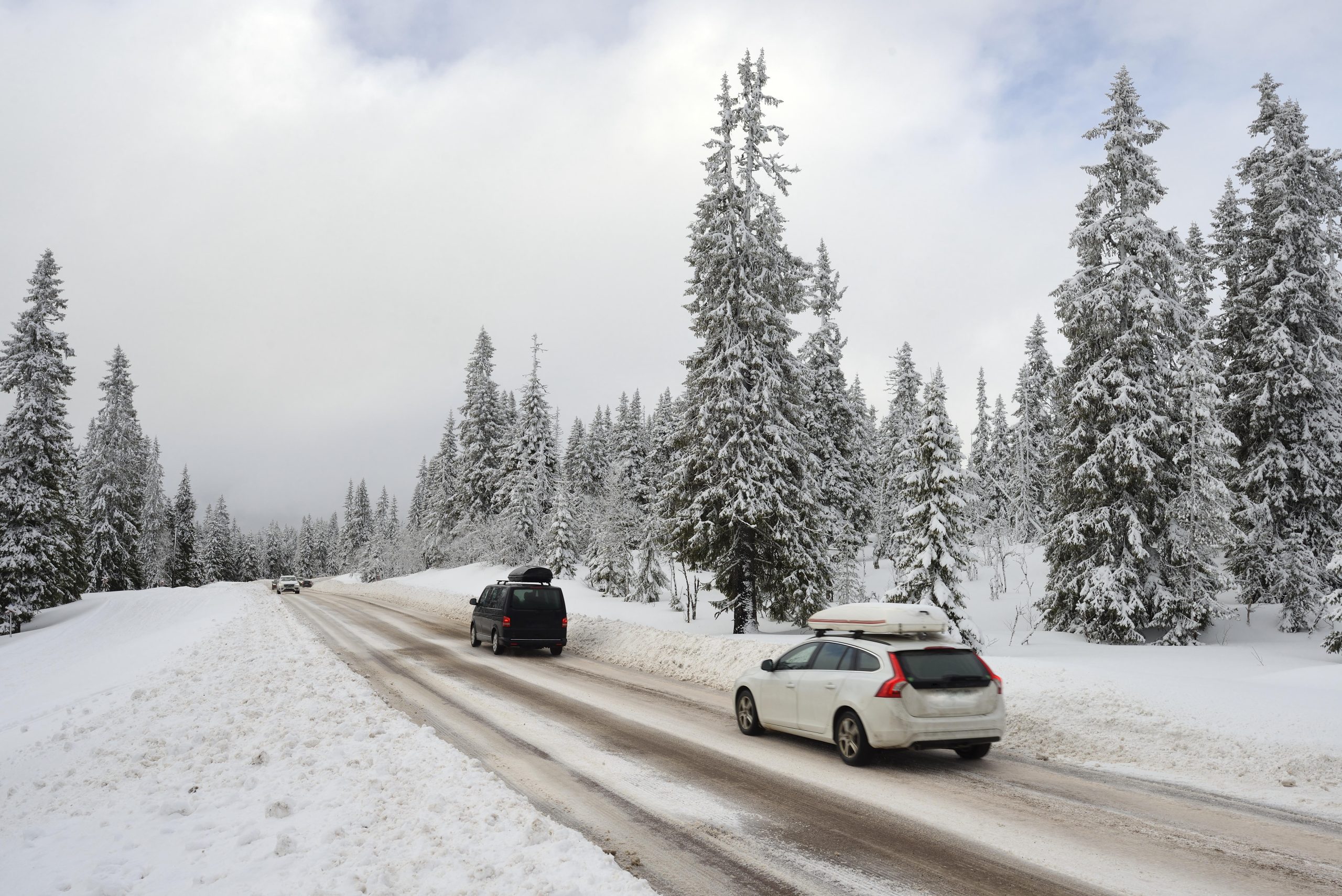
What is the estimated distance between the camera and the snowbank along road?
5.78 meters

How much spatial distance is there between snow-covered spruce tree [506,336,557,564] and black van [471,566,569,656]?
2816 centimetres

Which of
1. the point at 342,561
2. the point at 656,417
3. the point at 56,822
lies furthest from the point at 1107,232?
the point at 342,561

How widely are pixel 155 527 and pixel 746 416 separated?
7877 centimetres

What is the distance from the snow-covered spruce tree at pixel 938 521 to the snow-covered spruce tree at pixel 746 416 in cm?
415

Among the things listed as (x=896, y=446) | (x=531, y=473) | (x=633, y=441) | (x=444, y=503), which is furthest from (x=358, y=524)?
(x=896, y=446)

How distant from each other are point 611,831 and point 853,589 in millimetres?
26437

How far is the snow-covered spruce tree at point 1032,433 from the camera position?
56844mm

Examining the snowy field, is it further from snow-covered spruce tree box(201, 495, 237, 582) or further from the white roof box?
snow-covered spruce tree box(201, 495, 237, 582)

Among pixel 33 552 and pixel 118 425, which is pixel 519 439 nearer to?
pixel 33 552

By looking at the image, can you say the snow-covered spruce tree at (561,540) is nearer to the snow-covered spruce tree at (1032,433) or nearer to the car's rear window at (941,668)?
the snow-covered spruce tree at (1032,433)

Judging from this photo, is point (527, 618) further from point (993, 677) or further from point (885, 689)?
point (993, 677)

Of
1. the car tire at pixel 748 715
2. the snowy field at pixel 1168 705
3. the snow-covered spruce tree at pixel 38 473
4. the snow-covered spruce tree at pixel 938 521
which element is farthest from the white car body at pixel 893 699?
the snow-covered spruce tree at pixel 38 473

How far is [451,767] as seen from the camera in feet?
28.6

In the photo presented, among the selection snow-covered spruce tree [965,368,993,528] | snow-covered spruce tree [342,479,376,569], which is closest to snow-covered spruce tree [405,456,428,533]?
snow-covered spruce tree [342,479,376,569]
